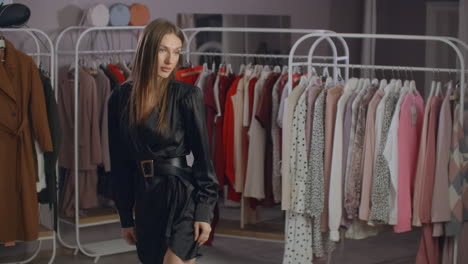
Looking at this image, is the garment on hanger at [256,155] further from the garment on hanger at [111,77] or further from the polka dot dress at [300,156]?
the garment on hanger at [111,77]

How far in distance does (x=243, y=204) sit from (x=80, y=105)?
1261 millimetres

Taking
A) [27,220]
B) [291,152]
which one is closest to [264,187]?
[291,152]

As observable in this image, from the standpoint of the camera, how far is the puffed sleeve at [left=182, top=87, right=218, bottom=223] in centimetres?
276

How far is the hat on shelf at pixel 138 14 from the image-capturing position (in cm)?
579

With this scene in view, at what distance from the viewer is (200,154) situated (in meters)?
2.76

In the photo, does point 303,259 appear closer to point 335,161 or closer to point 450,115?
point 335,161

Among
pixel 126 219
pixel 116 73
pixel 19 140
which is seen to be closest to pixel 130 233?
pixel 126 219

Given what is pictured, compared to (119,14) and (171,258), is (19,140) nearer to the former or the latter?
(119,14)

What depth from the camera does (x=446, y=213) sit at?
418cm

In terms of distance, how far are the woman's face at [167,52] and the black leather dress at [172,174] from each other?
0.07 m

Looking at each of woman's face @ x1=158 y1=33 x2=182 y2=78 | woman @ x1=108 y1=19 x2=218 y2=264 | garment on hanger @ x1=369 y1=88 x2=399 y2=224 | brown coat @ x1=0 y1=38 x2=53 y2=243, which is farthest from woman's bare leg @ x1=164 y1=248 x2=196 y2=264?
brown coat @ x1=0 y1=38 x2=53 y2=243

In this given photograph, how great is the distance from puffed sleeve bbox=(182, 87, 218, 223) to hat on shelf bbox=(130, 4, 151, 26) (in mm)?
3126

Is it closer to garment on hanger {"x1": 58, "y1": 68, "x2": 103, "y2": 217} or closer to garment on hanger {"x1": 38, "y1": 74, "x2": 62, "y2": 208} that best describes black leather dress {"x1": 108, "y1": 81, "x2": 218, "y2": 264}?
garment on hanger {"x1": 38, "y1": 74, "x2": 62, "y2": 208}

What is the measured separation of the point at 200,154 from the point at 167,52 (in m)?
0.36
